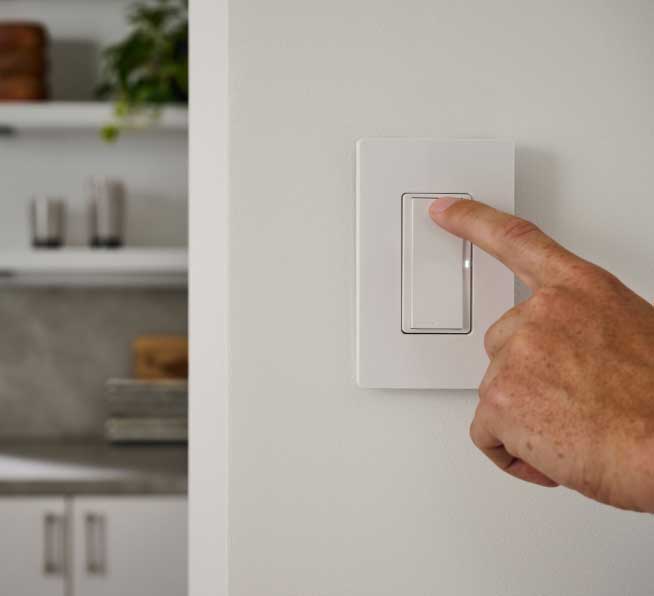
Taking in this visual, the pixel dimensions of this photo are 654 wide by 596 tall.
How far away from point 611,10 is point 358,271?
0.71 ft

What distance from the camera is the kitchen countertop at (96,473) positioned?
A: 1788 millimetres

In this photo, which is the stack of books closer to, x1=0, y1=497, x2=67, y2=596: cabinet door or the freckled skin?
x1=0, y1=497, x2=67, y2=596: cabinet door

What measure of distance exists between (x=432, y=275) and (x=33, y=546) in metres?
1.75

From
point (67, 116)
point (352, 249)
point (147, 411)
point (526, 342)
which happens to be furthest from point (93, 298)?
point (526, 342)

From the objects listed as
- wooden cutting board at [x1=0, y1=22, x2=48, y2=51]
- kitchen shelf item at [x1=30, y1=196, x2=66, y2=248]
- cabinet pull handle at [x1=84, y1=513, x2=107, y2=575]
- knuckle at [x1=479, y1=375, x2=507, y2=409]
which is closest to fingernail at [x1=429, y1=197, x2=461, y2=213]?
knuckle at [x1=479, y1=375, x2=507, y2=409]

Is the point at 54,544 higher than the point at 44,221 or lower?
lower

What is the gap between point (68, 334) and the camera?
2322 mm

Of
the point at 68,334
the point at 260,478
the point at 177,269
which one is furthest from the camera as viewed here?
the point at 68,334

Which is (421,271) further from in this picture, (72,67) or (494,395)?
(72,67)

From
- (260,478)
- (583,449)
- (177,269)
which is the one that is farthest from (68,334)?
(583,449)

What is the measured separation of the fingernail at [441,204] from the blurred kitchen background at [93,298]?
60.0 inches

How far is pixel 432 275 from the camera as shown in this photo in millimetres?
399

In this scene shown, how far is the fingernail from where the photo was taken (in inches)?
15.5

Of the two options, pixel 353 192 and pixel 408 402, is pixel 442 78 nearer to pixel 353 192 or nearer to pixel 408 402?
pixel 353 192
